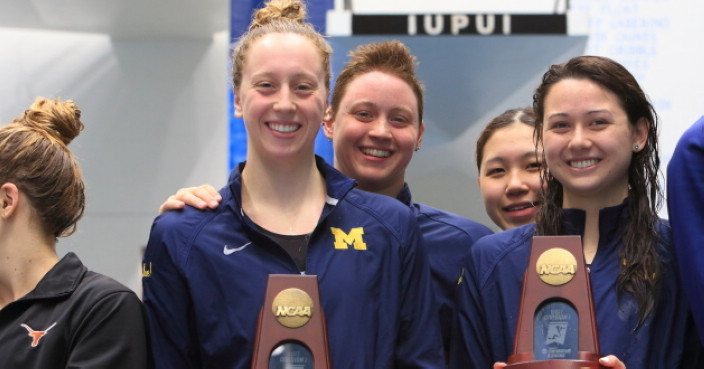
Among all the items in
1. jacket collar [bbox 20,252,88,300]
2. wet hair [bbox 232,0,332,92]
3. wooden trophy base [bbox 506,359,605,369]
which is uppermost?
wet hair [bbox 232,0,332,92]

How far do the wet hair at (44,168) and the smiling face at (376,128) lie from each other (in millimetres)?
892

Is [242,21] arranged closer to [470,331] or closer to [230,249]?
[230,249]

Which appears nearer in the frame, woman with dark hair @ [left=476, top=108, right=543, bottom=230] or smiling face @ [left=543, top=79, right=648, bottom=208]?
smiling face @ [left=543, top=79, right=648, bottom=208]

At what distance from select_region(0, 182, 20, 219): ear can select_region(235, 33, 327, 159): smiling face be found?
22.4 inches

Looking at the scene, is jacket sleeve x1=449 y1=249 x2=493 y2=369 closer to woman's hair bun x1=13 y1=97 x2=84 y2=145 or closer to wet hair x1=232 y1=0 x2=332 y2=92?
wet hair x1=232 y1=0 x2=332 y2=92

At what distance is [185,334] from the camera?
2252 millimetres

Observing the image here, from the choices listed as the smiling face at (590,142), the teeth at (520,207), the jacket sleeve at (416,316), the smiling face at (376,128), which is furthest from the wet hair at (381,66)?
the jacket sleeve at (416,316)

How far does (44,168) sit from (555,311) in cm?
123

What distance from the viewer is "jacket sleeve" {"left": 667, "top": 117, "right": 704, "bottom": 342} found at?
2160mm

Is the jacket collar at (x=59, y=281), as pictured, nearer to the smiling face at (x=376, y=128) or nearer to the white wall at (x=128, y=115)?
the smiling face at (x=376, y=128)

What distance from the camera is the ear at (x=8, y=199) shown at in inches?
91.0

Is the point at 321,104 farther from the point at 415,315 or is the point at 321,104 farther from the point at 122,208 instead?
the point at 122,208

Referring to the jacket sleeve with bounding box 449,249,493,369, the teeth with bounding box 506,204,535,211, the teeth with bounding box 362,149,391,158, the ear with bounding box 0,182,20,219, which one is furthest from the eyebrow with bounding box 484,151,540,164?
the ear with bounding box 0,182,20,219

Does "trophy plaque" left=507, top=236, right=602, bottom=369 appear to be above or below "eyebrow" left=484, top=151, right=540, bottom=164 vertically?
below
